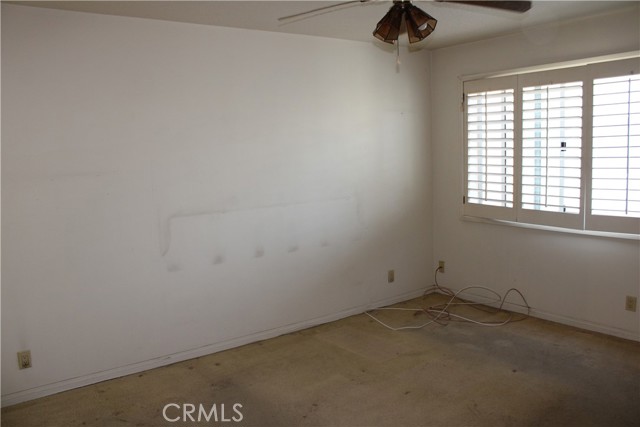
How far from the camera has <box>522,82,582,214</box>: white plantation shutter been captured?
12.9ft

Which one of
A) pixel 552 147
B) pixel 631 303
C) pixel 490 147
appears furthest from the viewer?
pixel 490 147

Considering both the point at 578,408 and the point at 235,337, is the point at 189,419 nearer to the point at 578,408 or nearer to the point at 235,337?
the point at 235,337

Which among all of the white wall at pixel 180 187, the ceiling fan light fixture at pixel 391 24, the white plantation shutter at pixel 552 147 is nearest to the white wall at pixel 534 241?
the white plantation shutter at pixel 552 147

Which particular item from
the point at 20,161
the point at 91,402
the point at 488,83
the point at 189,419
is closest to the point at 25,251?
the point at 20,161

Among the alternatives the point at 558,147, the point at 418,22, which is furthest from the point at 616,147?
the point at 418,22

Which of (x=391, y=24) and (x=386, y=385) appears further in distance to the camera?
(x=386, y=385)

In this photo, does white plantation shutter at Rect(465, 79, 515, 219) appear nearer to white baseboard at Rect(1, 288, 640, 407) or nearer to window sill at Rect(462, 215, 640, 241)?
window sill at Rect(462, 215, 640, 241)

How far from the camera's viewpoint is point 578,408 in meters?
2.98

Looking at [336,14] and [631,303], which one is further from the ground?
[336,14]

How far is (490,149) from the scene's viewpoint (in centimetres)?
457

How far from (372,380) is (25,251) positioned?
87.8 inches

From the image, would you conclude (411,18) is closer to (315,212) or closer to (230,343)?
(315,212)

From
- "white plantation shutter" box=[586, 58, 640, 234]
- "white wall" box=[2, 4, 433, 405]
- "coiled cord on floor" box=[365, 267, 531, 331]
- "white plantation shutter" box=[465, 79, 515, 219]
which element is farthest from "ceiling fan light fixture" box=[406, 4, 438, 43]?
"coiled cord on floor" box=[365, 267, 531, 331]

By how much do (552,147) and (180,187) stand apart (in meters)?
2.76
